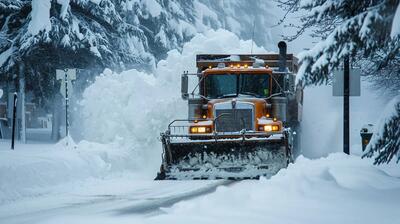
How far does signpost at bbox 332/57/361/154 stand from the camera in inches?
578

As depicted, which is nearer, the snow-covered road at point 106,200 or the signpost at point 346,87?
the snow-covered road at point 106,200

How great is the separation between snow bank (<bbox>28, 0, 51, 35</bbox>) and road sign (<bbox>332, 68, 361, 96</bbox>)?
44.7 ft

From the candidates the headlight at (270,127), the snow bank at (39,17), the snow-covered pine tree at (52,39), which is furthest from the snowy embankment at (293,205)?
the snow-covered pine tree at (52,39)

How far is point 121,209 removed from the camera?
894cm

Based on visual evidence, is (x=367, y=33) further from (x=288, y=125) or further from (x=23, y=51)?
(x=23, y=51)

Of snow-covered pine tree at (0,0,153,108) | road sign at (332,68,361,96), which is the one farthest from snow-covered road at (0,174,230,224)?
snow-covered pine tree at (0,0,153,108)

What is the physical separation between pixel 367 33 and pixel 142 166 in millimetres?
11060

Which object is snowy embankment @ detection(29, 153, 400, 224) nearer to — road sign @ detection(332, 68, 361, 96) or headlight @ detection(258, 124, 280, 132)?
headlight @ detection(258, 124, 280, 132)

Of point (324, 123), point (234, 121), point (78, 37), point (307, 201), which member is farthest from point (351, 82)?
point (78, 37)

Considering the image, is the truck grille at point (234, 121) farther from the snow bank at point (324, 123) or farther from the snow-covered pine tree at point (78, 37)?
the snow-covered pine tree at point (78, 37)

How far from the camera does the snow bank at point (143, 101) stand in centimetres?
2106

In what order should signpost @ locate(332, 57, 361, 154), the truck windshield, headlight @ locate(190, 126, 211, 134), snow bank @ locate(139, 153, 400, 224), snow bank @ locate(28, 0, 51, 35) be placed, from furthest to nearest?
1. snow bank @ locate(28, 0, 51, 35)
2. the truck windshield
3. signpost @ locate(332, 57, 361, 154)
4. headlight @ locate(190, 126, 211, 134)
5. snow bank @ locate(139, 153, 400, 224)

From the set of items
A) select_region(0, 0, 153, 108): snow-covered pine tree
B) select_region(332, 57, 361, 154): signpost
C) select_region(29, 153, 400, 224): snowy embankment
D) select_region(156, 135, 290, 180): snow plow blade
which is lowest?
select_region(29, 153, 400, 224): snowy embankment

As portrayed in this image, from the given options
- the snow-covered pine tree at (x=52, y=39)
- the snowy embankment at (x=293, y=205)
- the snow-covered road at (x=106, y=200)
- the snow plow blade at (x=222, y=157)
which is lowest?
the snow-covered road at (x=106, y=200)
